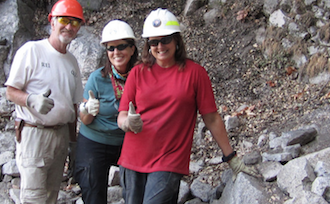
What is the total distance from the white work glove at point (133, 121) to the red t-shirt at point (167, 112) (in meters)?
0.12

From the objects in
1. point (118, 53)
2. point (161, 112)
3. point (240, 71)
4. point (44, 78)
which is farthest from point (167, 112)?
point (240, 71)

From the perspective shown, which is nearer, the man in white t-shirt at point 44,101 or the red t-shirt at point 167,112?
the red t-shirt at point 167,112

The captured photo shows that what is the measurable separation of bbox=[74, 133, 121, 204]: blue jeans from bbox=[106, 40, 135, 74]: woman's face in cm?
80

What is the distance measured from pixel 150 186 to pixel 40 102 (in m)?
1.24

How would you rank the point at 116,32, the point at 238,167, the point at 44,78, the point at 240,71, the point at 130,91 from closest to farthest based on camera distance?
the point at 130,91 < the point at 238,167 < the point at 116,32 < the point at 44,78 < the point at 240,71

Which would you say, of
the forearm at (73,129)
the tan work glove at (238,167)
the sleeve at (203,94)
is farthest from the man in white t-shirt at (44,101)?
the tan work glove at (238,167)

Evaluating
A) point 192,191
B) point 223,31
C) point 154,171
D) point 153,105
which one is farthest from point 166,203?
point 223,31

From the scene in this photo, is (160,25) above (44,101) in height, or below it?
above

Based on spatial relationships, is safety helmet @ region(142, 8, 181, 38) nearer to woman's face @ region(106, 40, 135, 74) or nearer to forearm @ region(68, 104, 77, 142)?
woman's face @ region(106, 40, 135, 74)

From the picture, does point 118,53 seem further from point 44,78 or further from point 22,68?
point 22,68

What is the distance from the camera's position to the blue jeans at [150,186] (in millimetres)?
2230

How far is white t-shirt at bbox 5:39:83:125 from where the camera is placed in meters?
2.84

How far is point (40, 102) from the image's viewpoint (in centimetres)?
263

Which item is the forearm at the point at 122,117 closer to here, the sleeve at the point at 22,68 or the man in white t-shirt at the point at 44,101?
the man in white t-shirt at the point at 44,101
